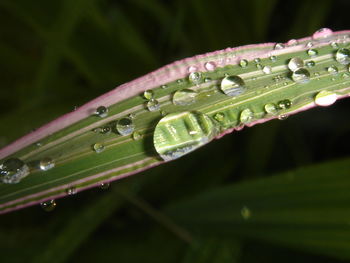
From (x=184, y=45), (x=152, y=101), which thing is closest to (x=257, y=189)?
(x=152, y=101)

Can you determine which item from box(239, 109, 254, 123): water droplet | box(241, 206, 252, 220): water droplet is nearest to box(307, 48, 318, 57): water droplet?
box(239, 109, 254, 123): water droplet

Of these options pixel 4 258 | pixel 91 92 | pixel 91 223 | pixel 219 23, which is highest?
pixel 219 23

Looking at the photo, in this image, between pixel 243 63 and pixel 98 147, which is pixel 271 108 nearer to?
pixel 243 63

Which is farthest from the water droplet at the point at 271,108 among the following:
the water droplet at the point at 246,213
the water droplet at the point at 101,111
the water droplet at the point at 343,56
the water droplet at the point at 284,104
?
the water droplet at the point at 246,213

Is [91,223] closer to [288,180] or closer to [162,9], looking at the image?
[288,180]

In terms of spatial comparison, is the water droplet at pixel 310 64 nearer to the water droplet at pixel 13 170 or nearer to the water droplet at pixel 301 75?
the water droplet at pixel 301 75

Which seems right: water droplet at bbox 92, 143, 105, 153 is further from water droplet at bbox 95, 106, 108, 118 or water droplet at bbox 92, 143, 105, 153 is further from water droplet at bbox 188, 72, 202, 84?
water droplet at bbox 188, 72, 202, 84
